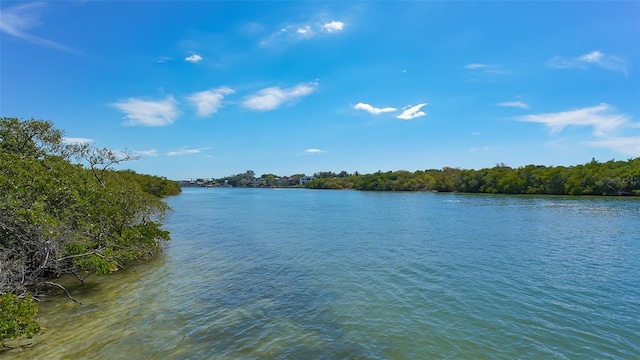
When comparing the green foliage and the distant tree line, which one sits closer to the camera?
the green foliage

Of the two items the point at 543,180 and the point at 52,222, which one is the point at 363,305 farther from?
the point at 543,180

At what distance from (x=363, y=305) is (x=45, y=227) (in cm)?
1094

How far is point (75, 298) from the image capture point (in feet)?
44.3

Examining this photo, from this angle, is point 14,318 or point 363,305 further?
point 363,305

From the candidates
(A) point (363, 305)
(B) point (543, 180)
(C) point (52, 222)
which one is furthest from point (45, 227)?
(B) point (543, 180)

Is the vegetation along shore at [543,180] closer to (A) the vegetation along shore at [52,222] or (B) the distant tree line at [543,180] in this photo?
(B) the distant tree line at [543,180]

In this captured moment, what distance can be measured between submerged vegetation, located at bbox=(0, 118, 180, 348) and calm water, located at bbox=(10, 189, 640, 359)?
1345mm

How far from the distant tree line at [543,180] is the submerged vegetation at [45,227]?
89327 mm

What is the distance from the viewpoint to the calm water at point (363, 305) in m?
9.67

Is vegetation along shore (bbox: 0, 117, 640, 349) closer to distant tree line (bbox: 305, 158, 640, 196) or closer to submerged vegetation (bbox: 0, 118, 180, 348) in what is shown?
submerged vegetation (bbox: 0, 118, 180, 348)

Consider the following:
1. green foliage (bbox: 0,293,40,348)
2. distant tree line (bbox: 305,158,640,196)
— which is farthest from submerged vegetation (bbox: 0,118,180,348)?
distant tree line (bbox: 305,158,640,196)

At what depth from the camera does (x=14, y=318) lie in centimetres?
835

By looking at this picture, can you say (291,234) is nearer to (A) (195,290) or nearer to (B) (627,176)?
(A) (195,290)

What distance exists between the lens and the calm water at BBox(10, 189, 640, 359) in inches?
381
